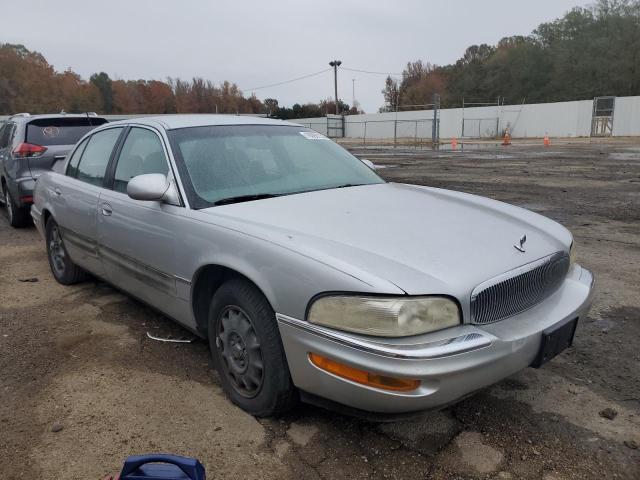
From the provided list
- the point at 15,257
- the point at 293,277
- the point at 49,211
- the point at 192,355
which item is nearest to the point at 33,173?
the point at 15,257

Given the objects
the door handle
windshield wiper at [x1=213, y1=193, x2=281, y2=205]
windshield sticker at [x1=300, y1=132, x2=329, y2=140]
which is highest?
windshield sticker at [x1=300, y1=132, x2=329, y2=140]

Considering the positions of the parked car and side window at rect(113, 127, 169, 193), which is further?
side window at rect(113, 127, 169, 193)

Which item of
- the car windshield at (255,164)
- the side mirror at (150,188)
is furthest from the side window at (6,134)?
the side mirror at (150,188)

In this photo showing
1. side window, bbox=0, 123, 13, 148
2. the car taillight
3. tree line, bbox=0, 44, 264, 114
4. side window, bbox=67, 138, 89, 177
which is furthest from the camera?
tree line, bbox=0, 44, 264, 114

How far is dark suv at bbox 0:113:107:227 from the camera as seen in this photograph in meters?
7.04

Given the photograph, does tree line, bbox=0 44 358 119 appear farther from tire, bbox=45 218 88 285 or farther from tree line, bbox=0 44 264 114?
tire, bbox=45 218 88 285

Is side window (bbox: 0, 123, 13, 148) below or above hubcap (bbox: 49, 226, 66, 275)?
above

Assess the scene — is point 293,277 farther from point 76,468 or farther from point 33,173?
point 33,173

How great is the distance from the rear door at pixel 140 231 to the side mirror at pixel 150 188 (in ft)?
0.34

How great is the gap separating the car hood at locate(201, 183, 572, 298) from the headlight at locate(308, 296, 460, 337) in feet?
0.18

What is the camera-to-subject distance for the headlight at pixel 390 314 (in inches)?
80.4

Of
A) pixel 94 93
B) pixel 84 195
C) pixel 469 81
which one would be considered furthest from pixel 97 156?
pixel 94 93

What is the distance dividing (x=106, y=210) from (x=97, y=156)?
0.77 meters

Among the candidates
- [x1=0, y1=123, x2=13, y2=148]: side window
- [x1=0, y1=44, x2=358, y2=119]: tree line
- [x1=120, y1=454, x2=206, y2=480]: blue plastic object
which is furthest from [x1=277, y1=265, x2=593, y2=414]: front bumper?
[x1=0, y1=44, x2=358, y2=119]: tree line
